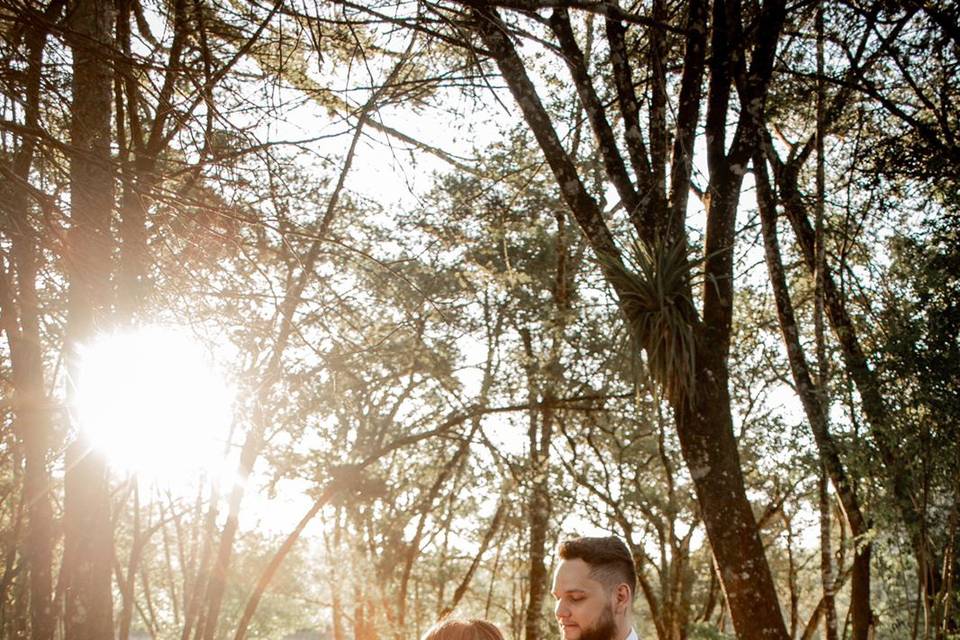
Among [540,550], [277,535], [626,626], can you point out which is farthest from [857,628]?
[277,535]

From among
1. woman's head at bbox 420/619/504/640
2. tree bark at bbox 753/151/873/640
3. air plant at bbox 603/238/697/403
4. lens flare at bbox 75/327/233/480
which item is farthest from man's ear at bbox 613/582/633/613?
tree bark at bbox 753/151/873/640

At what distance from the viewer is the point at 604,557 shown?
339cm

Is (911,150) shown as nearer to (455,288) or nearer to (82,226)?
(455,288)

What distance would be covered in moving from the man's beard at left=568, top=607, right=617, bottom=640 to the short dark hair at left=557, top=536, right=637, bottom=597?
0.11 m

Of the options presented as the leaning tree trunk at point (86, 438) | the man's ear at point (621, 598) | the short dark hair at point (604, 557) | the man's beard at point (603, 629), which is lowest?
the man's beard at point (603, 629)

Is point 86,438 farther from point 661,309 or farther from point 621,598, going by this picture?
point 661,309

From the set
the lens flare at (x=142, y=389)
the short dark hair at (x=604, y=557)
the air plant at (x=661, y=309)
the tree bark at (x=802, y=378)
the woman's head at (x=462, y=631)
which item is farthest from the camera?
the tree bark at (x=802, y=378)

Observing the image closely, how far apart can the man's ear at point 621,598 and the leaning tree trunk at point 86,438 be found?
2.63 meters

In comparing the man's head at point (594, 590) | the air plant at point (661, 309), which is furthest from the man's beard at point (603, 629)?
the air plant at point (661, 309)

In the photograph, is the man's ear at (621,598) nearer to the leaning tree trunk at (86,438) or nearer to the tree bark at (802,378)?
the leaning tree trunk at (86,438)

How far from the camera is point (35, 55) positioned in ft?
15.0

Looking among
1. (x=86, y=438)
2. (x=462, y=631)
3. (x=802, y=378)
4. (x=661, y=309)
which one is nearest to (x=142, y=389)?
(x=86, y=438)

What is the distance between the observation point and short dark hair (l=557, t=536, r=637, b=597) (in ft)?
11.0

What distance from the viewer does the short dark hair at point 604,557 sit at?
11.0 ft
